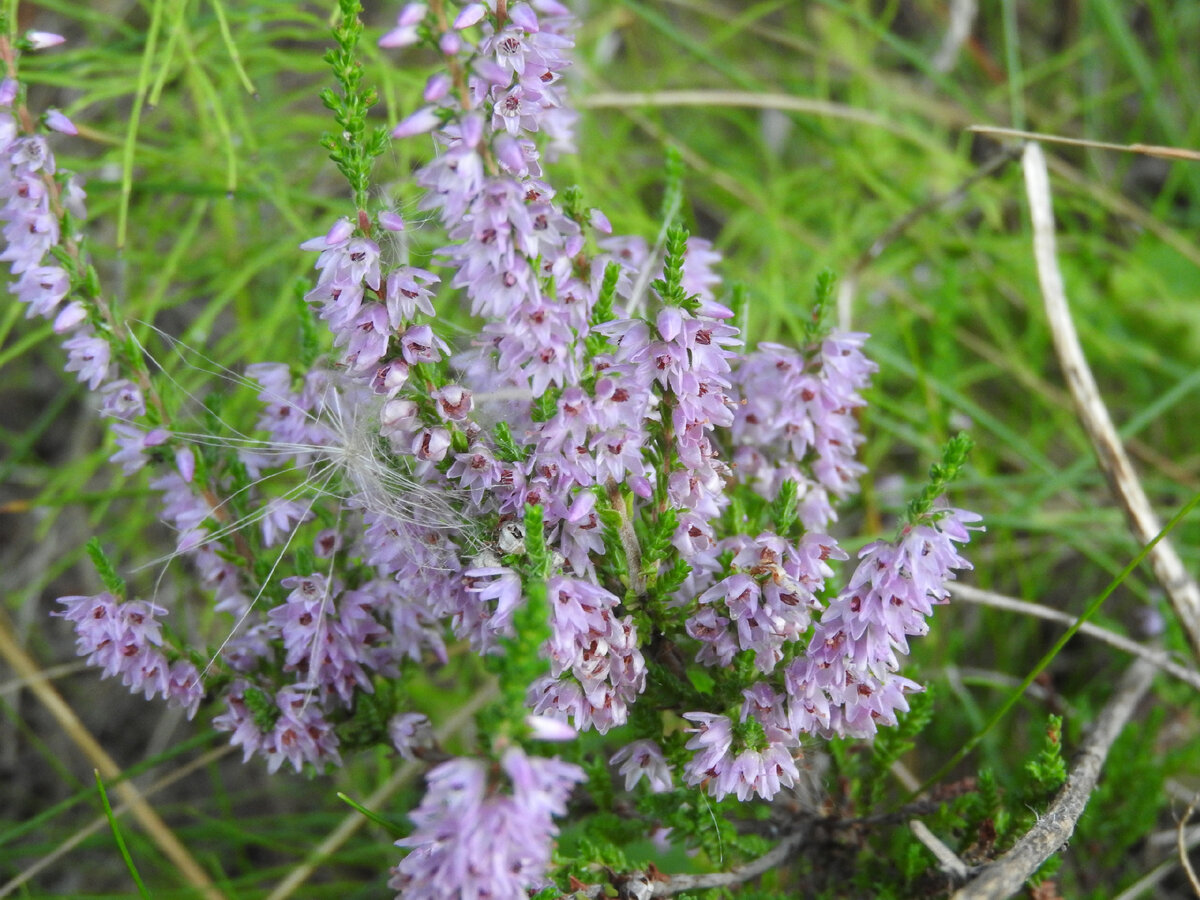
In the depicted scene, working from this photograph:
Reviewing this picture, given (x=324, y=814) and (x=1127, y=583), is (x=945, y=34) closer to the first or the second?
(x=1127, y=583)

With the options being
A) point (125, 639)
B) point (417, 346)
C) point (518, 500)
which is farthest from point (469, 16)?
point (125, 639)

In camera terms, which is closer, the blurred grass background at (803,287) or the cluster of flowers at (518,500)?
the cluster of flowers at (518,500)

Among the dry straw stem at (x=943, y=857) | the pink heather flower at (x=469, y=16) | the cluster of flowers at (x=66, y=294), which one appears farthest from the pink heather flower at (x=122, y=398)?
the dry straw stem at (x=943, y=857)

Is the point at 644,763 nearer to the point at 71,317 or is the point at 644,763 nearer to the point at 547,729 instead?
the point at 547,729

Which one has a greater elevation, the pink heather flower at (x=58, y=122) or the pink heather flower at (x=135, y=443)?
the pink heather flower at (x=58, y=122)

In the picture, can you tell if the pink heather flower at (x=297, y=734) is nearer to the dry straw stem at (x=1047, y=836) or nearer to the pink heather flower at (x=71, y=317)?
the pink heather flower at (x=71, y=317)
